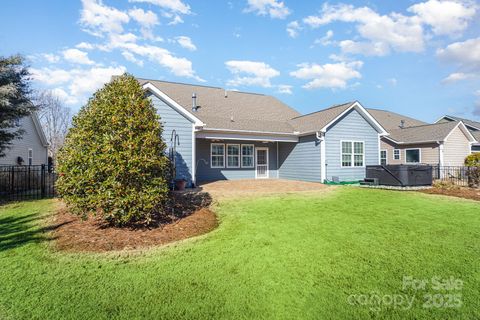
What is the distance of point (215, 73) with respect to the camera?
24.1 metres

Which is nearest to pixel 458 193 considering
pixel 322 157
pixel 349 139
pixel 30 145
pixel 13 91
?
pixel 349 139

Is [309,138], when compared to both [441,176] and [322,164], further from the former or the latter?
→ [441,176]

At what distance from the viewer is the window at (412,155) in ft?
67.9

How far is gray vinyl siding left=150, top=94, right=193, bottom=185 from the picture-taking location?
39.3 ft

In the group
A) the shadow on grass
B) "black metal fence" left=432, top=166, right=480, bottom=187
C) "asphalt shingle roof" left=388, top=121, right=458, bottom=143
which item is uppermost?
"asphalt shingle roof" left=388, top=121, right=458, bottom=143

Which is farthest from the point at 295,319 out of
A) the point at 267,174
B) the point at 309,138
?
the point at 267,174

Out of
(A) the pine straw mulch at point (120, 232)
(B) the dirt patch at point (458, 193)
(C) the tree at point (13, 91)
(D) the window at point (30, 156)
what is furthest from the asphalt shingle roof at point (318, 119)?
(D) the window at point (30, 156)

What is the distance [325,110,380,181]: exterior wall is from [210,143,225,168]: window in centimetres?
626

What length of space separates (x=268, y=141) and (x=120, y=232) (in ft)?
38.4

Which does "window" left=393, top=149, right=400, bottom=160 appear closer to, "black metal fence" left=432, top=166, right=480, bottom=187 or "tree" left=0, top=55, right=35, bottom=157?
"black metal fence" left=432, top=166, right=480, bottom=187

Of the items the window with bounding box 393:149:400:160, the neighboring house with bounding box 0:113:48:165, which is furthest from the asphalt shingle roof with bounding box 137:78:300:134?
the neighboring house with bounding box 0:113:48:165

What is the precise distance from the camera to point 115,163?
18.0ft

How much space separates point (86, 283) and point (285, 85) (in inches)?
1226

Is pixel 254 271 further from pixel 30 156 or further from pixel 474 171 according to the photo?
pixel 30 156
